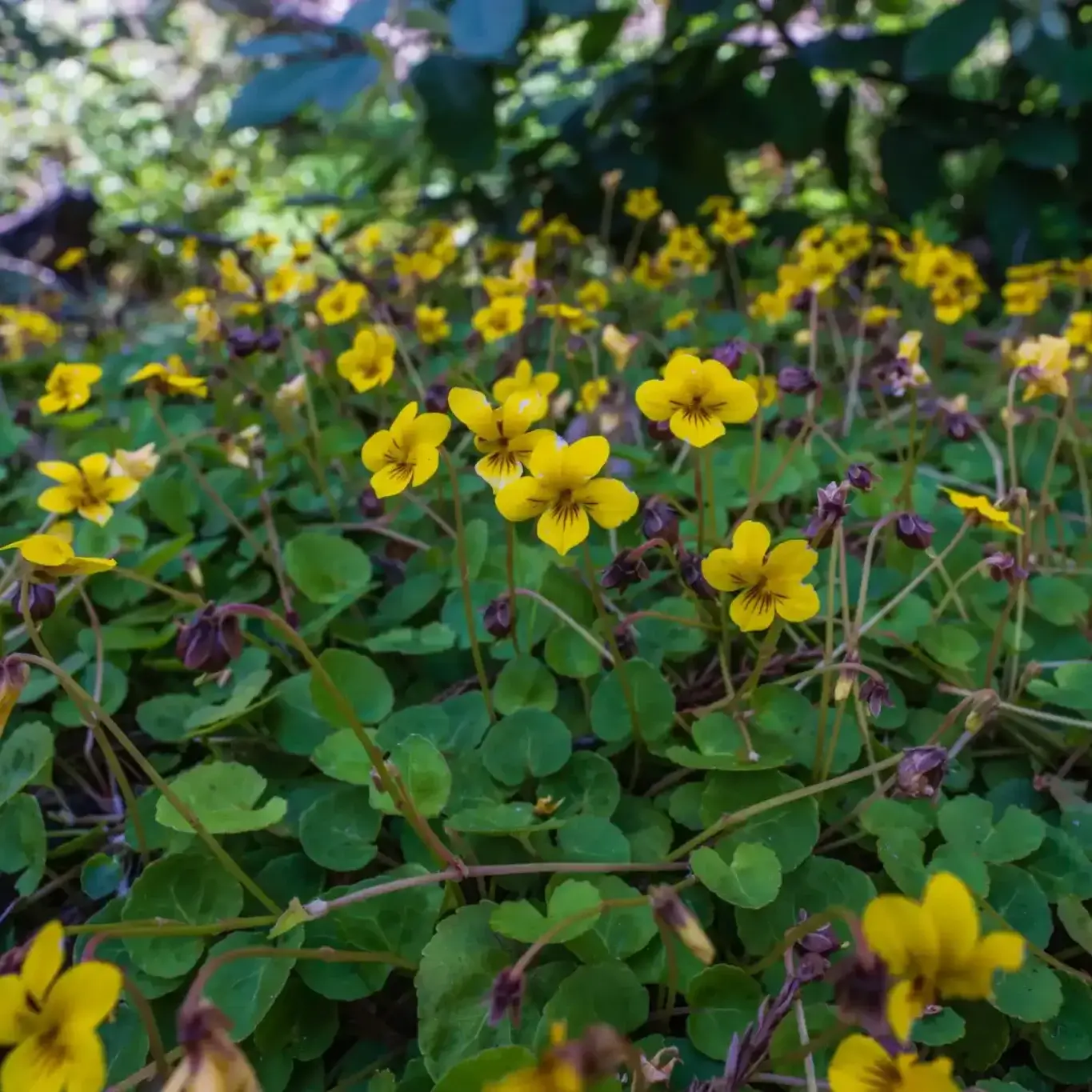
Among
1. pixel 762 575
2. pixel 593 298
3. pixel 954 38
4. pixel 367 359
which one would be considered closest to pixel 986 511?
pixel 762 575

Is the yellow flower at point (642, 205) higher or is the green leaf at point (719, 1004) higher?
the green leaf at point (719, 1004)

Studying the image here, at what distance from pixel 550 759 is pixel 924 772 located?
312mm

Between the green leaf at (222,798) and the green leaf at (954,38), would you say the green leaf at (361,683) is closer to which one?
the green leaf at (222,798)

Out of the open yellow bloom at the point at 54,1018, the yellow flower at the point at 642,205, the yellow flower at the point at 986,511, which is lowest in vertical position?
the yellow flower at the point at 642,205

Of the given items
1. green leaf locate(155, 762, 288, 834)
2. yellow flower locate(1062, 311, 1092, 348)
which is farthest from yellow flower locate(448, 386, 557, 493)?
yellow flower locate(1062, 311, 1092, 348)

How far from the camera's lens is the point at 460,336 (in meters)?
1.88

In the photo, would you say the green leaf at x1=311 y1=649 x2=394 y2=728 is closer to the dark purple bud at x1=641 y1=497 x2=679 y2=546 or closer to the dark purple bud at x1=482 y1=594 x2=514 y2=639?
the dark purple bud at x1=482 y1=594 x2=514 y2=639

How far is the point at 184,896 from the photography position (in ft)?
2.36

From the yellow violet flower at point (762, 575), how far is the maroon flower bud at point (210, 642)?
383mm

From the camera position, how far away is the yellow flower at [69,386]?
121cm

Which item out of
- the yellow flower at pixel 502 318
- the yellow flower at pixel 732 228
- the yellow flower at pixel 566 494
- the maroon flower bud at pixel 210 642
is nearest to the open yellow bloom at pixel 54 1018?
the maroon flower bud at pixel 210 642

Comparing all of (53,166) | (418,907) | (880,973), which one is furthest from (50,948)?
(53,166)

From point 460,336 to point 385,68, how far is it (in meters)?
0.52

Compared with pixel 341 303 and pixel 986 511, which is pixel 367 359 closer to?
pixel 341 303
